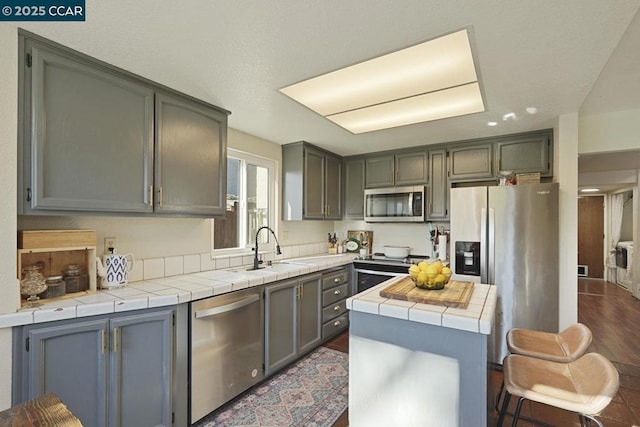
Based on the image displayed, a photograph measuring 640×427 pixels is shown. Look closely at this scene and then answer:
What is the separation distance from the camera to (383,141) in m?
3.61

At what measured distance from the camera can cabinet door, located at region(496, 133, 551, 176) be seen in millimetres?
3068

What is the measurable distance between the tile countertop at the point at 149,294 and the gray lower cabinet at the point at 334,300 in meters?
0.65

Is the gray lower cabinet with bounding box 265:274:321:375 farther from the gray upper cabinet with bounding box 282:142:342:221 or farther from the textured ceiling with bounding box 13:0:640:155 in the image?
the textured ceiling with bounding box 13:0:640:155

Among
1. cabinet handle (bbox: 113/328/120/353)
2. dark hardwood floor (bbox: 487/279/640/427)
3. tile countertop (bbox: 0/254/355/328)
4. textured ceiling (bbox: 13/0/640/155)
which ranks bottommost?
dark hardwood floor (bbox: 487/279/640/427)

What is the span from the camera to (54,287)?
171 centimetres

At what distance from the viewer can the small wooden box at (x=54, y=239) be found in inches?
62.7

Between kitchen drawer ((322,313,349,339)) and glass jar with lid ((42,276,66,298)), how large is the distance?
92.0 inches

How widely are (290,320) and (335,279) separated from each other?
87 centimetres

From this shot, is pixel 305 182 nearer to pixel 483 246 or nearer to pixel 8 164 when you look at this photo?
pixel 483 246

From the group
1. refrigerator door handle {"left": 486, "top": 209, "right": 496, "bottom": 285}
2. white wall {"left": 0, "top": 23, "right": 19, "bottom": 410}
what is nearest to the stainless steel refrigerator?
refrigerator door handle {"left": 486, "top": 209, "right": 496, "bottom": 285}

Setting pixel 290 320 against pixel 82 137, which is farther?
pixel 290 320

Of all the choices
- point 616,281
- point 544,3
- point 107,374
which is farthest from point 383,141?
point 616,281

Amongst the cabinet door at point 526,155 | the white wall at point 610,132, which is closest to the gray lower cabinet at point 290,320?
the cabinet door at point 526,155

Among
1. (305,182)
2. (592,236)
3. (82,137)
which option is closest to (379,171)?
(305,182)
